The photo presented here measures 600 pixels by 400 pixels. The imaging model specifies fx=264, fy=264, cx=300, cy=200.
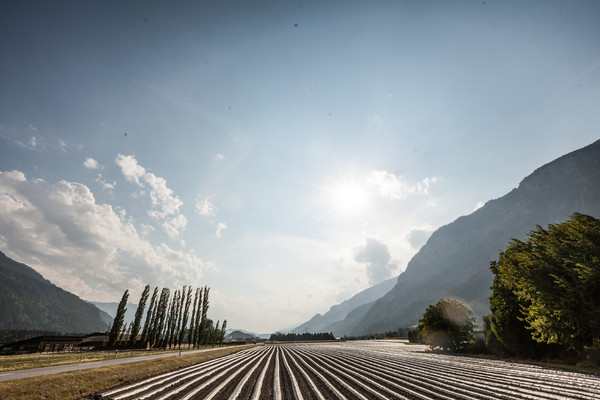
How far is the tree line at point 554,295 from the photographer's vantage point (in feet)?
66.6

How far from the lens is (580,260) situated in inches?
815

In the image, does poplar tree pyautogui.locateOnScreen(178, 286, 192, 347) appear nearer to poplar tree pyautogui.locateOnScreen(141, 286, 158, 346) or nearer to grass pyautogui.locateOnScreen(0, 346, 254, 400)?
poplar tree pyautogui.locateOnScreen(141, 286, 158, 346)

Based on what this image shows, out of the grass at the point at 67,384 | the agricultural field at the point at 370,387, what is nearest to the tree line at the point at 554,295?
the agricultural field at the point at 370,387

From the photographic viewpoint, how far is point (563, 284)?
2130 centimetres

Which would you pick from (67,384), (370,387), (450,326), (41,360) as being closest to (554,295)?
(370,387)

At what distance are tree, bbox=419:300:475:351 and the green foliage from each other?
1134cm

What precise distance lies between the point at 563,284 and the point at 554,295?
1492 millimetres

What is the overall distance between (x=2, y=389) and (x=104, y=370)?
6.50 m

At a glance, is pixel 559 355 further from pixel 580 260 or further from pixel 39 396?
pixel 39 396

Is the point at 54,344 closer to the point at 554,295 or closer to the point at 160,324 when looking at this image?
the point at 160,324

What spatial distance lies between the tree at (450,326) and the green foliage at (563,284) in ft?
37.2

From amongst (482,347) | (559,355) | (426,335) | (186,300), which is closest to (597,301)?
(559,355)

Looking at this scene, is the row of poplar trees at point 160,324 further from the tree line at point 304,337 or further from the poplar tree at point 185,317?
the tree line at point 304,337

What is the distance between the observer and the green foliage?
795 inches
